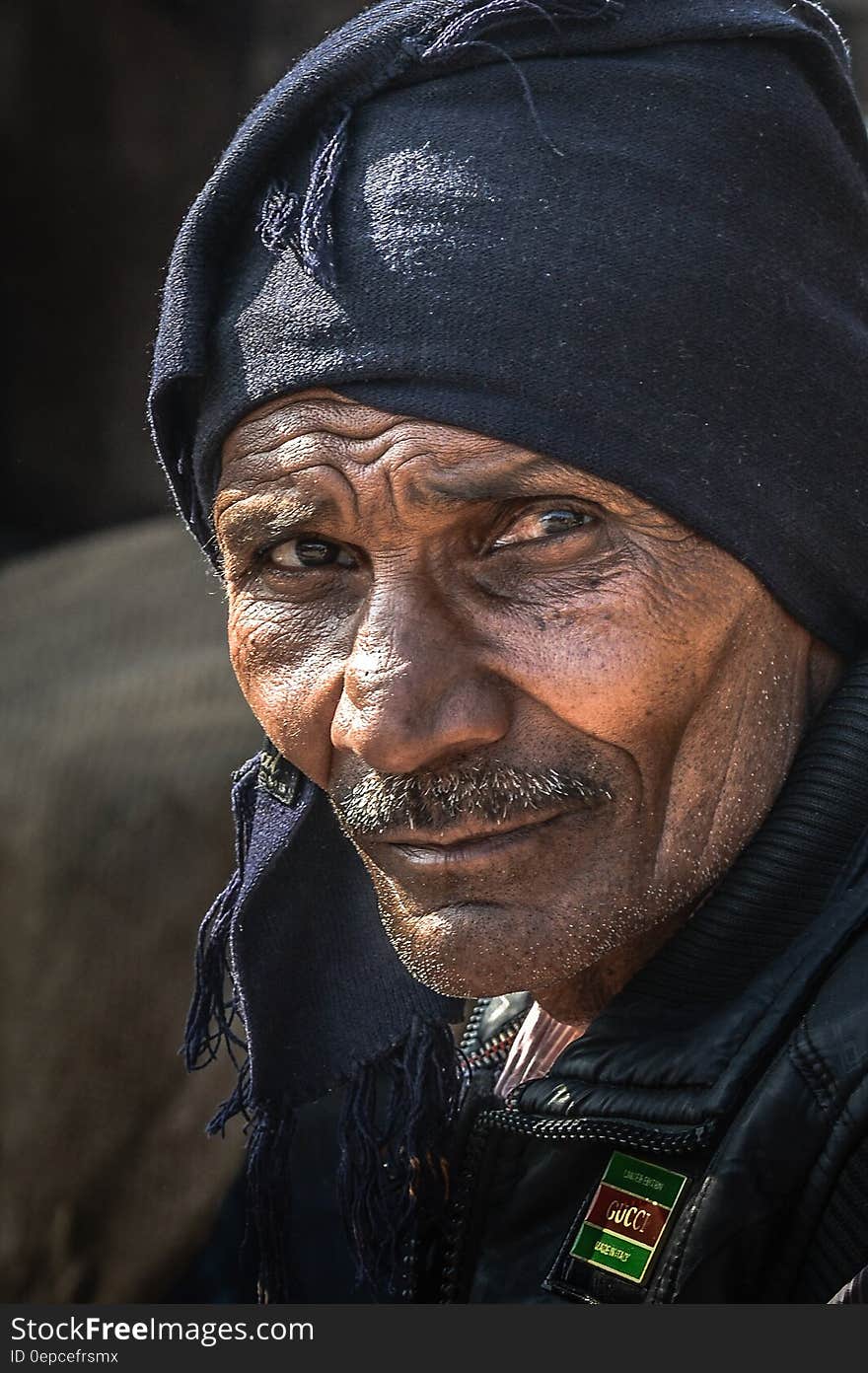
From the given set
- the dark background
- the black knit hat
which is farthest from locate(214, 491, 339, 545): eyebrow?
the dark background

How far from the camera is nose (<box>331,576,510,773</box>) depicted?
70.2 inches

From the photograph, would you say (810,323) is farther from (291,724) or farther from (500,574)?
(291,724)

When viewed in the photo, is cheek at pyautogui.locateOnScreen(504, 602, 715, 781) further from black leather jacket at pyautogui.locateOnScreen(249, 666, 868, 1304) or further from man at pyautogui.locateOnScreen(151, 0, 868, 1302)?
black leather jacket at pyautogui.locateOnScreen(249, 666, 868, 1304)

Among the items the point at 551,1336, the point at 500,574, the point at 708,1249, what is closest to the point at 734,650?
the point at 500,574

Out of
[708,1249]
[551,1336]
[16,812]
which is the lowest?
[16,812]

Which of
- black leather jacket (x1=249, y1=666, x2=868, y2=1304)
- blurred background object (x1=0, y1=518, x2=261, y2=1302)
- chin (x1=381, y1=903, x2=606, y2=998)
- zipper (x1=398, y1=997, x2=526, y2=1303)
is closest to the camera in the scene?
black leather jacket (x1=249, y1=666, x2=868, y2=1304)

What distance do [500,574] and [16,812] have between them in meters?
2.38

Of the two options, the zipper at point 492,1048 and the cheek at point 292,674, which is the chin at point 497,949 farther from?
the zipper at point 492,1048

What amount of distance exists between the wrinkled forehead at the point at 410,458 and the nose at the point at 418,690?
139 millimetres

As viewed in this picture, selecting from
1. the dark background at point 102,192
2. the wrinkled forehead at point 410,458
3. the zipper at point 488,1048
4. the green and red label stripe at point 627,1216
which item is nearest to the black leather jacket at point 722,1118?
the green and red label stripe at point 627,1216

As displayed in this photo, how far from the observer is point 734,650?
1.88 meters

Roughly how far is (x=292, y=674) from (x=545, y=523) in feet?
1.34

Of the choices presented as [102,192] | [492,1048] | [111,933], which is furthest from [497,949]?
[102,192]

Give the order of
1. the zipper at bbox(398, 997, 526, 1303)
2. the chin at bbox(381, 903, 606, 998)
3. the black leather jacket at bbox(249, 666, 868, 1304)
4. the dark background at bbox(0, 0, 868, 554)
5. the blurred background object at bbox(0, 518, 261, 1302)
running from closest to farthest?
the black leather jacket at bbox(249, 666, 868, 1304) → the chin at bbox(381, 903, 606, 998) → the zipper at bbox(398, 997, 526, 1303) → the blurred background object at bbox(0, 518, 261, 1302) → the dark background at bbox(0, 0, 868, 554)
